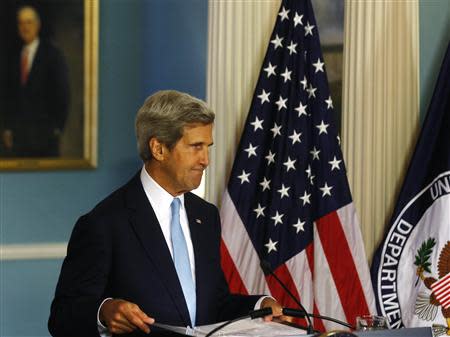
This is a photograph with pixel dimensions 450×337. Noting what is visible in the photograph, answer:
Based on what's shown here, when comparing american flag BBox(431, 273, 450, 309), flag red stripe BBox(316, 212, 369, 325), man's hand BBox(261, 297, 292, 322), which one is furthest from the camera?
flag red stripe BBox(316, 212, 369, 325)

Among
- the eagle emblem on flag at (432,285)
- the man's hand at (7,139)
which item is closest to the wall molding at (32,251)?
the man's hand at (7,139)

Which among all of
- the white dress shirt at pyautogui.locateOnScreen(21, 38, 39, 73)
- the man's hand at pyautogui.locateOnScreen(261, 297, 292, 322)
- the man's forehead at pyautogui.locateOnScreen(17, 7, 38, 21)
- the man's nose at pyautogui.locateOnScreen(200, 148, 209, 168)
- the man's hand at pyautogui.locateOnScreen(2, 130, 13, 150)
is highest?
the man's forehead at pyautogui.locateOnScreen(17, 7, 38, 21)

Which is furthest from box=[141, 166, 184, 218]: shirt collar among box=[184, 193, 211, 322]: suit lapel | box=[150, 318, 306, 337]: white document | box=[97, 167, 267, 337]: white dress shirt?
box=[150, 318, 306, 337]: white document

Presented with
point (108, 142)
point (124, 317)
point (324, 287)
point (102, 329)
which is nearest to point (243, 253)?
point (324, 287)

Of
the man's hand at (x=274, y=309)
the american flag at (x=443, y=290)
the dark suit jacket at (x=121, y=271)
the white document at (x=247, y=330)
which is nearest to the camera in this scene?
the white document at (x=247, y=330)

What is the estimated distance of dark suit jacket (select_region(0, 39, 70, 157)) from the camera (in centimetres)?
521

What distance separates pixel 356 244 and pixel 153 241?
70.5 inches

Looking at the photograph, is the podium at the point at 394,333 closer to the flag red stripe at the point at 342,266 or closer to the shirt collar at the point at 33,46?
the flag red stripe at the point at 342,266

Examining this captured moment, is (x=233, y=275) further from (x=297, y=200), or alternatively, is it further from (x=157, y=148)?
(x=157, y=148)

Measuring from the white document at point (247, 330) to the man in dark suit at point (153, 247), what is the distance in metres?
0.14

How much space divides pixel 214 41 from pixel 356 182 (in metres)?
1.07

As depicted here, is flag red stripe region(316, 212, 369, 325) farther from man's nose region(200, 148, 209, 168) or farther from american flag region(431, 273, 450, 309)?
man's nose region(200, 148, 209, 168)

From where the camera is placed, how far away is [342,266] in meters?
4.52

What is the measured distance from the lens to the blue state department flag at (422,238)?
4.50 meters
